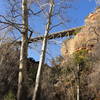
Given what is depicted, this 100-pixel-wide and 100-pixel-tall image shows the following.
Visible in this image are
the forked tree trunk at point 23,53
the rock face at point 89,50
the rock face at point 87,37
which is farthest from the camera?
the rock face at point 87,37

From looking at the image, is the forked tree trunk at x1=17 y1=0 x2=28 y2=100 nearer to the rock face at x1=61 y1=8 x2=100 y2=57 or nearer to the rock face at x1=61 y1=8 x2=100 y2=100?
the rock face at x1=61 y1=8 x2=100 y2=100

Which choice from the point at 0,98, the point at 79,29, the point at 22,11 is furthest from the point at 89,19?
the point at 22,11

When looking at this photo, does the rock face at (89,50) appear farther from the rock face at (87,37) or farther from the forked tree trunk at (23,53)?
the forked tree trunk at (23,53)

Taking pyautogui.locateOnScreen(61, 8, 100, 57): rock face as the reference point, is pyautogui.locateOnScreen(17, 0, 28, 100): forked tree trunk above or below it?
below

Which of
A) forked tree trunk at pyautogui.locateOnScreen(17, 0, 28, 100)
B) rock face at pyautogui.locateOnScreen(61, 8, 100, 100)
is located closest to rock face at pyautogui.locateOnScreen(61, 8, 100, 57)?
rock face at pyautogui.locateOnScreen(61, 8, 100, 100)

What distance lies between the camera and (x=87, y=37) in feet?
94.8

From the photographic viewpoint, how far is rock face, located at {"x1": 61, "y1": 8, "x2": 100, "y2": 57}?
1066 inches

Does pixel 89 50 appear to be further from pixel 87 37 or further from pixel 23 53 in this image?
pixel 23 53

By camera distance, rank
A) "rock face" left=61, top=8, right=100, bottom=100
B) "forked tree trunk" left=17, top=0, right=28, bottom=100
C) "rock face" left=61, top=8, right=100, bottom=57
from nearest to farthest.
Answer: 1. "forked tree trunk" left=17, top=0, right=28, bottom=100
2. "rock face" left=61, top=8, right=100, bottom=100
3. "rock face" left=61, top=8, right=100, bottom=57

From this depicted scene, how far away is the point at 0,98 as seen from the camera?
1440cm

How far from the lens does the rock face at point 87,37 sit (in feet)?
88.8

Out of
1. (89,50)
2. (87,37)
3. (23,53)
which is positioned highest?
(87,37)

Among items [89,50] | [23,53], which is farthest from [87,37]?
[23,53]

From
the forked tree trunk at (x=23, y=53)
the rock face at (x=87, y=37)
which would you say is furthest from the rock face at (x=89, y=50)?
the forked tree trunk at (x=23, y=53)
